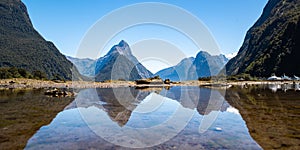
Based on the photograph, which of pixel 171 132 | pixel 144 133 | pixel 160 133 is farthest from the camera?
pixel 171 132

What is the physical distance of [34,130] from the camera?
49.5 ft

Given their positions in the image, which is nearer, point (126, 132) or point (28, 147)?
point (28, 147)

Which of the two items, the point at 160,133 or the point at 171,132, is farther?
the point at 171,132

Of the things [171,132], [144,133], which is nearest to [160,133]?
[171,132]

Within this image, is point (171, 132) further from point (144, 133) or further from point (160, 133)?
point (144, 133)

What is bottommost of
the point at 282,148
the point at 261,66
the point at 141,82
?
the point at 282,148

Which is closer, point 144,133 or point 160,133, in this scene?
point 160,133

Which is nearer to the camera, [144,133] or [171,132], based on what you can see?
[144,133]

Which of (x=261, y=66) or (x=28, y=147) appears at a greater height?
(x=261, y=66)

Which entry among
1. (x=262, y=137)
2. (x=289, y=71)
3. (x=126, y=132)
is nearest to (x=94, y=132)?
(x=126, y=132)

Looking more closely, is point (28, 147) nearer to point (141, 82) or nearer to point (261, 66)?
point (141, 82)

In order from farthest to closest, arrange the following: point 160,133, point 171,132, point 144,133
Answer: point 171,132, point 144,133, point 160,133

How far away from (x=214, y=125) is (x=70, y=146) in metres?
9.99

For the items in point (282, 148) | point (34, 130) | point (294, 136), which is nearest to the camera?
point (282, 148)
